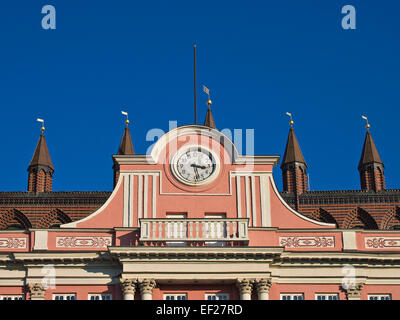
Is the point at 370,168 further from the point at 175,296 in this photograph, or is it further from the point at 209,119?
the point at 175,296

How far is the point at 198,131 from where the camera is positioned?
142 ft

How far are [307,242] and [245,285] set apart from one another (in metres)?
4.43

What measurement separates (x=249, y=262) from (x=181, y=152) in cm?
754

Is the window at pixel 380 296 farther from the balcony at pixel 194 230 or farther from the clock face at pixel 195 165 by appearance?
the clock face at pixel 195 165

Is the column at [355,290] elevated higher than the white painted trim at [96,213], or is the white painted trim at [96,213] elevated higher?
Result: the white painted trim at [96,213]

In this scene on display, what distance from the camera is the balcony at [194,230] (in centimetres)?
3953

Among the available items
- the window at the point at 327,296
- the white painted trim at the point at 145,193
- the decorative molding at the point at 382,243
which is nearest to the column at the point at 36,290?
the white painted trim at the point at 145,193

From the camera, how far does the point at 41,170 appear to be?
72312mm

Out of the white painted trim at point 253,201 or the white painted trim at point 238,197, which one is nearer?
the white painted trim at point 253,201

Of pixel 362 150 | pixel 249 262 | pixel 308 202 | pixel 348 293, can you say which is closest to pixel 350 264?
pixel 348 293

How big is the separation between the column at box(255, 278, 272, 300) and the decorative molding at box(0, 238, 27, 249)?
1219cm

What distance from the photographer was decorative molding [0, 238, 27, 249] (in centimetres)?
4081

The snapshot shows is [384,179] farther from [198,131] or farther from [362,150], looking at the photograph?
[198,131]

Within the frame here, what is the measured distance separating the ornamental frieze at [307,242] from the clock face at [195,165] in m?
5.44
